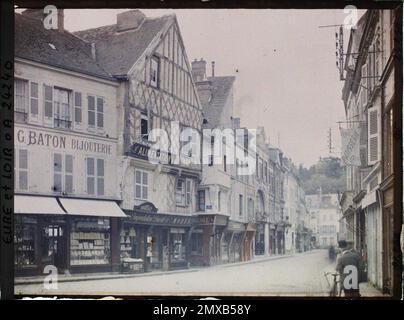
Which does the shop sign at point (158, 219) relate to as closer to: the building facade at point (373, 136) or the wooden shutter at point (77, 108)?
the wooden shutter at point (77, 108)

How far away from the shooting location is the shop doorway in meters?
6.36

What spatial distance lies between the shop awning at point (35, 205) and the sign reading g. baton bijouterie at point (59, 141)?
0.54 metres

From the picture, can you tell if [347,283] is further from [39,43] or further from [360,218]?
[39,43]

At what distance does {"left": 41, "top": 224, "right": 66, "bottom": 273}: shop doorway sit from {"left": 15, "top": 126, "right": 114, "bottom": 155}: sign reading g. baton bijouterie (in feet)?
2.72

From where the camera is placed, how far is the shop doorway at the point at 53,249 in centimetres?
636

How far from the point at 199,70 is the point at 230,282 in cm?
223

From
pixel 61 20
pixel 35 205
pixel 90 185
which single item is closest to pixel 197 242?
pixel 90 185

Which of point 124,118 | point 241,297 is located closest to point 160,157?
point 124,118

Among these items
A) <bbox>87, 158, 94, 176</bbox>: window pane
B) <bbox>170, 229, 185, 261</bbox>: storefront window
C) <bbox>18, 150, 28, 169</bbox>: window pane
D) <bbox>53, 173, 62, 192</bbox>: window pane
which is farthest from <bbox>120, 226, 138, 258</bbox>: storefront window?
<bbox>18, 150, 28, 169</bbox>: window pane

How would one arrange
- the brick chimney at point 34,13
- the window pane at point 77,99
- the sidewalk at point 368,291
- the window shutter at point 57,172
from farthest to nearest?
the window pane at point 77,99, the window shutter at point 57,172, the brick chimney at point 34,13, the sidewalk at point 368,291

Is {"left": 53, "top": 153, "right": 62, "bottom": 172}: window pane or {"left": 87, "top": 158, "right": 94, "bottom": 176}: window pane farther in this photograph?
{"left": 87, "top": 158, "right": 94, "bottom": 176}: window pane

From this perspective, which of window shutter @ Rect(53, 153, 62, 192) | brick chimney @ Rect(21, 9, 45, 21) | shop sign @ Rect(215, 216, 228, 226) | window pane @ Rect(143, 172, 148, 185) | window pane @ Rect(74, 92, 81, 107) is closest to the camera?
brick chimney @ Rect(21, 9, 45, 21)

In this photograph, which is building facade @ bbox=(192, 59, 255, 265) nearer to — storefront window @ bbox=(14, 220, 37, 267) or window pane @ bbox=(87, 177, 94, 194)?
window pane @ bbox=(87, 177, 94, 194)

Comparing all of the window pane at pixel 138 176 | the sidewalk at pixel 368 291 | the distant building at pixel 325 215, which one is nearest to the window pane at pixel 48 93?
the window pane at pixel 138 176
